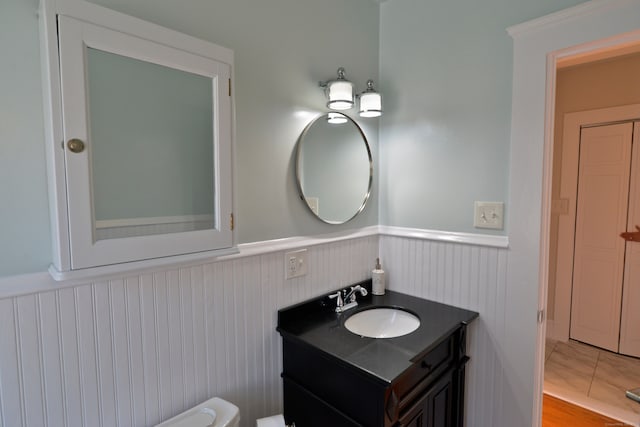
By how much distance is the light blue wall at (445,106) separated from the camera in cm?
147

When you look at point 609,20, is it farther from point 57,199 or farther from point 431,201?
point 57,199

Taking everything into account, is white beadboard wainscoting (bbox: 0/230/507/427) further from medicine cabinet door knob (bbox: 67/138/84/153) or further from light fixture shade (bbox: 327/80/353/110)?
light fixture shade (bbox: 327/80/353/110)

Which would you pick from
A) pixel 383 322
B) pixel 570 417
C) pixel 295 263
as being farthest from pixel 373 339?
pixel 570 417

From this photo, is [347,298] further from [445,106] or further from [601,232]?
[601,232]

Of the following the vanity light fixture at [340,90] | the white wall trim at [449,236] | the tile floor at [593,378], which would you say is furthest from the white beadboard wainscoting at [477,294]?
the tile floor at [593,378]

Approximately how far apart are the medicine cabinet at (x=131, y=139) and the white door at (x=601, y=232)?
3013 millimetres

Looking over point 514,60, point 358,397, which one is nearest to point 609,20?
point 514,60

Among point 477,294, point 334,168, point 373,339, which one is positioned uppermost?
point 334,168

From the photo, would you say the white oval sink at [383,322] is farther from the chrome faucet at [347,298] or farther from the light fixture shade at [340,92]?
the light fixture shade at [340,92]

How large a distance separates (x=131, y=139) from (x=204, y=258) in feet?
1.42

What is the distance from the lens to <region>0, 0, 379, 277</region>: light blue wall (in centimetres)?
85

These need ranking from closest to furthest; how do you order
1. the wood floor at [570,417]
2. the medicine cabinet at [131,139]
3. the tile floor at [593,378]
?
the medicine cabinet at [131,139], the wood floor at [570,417], the tile floor at [593,378]

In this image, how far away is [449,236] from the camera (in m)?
1.65

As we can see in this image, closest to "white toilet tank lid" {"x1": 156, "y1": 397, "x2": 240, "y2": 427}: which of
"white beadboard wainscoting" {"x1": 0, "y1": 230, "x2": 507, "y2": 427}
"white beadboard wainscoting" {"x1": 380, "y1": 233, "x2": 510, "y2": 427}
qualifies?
"white beadboard wainscoting" {"x1": 0, "y1": 230, "x2": 507, "y2": 427}
